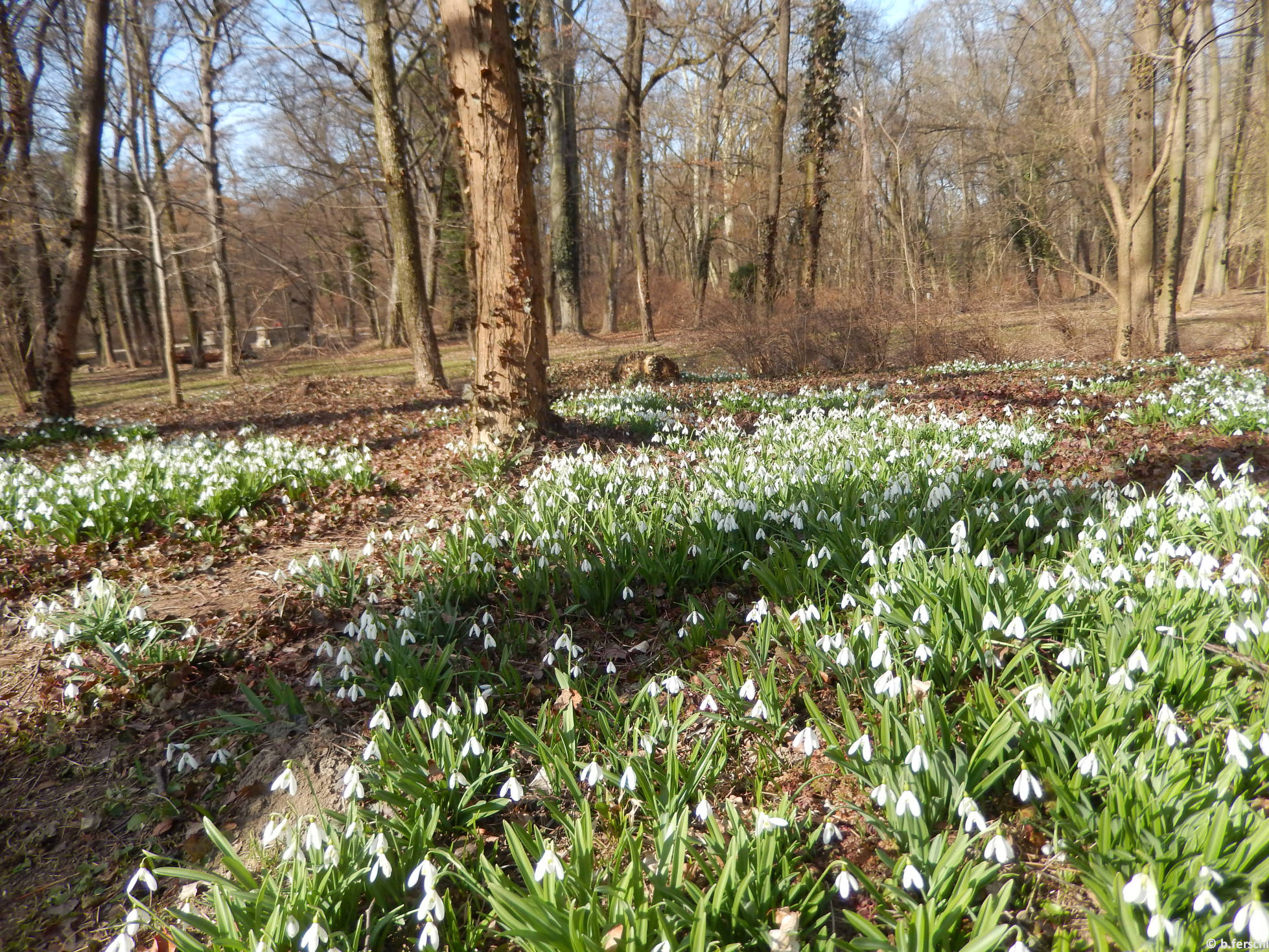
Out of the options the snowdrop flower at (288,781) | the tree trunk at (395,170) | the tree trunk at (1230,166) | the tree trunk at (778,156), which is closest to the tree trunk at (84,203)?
the tree trunk at (395,170)

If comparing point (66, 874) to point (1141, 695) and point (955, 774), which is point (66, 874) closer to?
point (955, 774)

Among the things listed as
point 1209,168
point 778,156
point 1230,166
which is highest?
point 1230,166

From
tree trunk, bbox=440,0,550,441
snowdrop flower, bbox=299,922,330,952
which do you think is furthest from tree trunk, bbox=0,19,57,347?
A: snowdrop flower, bbox=299,922,330,952

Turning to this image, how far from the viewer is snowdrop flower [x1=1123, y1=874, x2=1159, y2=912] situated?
1.42 meters

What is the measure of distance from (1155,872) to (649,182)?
30360 millimetres

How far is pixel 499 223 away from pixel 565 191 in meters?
17.0

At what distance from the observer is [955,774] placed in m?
1.98

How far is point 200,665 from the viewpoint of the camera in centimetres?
334

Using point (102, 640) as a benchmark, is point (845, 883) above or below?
below

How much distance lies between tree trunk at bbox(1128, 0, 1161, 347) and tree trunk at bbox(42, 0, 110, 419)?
14762 millimetres

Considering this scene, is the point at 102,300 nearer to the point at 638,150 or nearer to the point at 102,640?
the point at 638,150

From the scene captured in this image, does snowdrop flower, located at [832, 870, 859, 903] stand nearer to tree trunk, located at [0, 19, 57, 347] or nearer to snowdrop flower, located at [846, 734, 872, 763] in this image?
snowdrop flower, located at [846, 734, 872, 763]

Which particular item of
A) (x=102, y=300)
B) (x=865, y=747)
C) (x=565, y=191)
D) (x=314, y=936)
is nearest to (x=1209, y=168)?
(x=565, y=191)

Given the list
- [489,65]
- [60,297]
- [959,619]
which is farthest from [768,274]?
[959,619]
